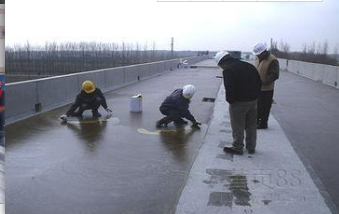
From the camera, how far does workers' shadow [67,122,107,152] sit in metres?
8.16

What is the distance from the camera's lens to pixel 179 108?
32.0ft

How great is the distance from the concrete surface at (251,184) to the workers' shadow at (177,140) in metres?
0.33

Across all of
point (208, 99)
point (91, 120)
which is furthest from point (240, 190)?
point (208, 99)

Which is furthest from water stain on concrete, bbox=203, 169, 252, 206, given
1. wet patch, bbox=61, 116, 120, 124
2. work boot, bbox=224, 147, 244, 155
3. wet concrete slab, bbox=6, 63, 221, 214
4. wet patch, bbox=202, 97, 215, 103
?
wet patch, bbox=202, 97, 215, 103

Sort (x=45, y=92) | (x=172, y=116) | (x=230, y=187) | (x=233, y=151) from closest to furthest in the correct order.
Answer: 1. (x=230, y=187)
2. (x=233, y=151)
3. (x=172, y=116)
4. (x=45, y=92)

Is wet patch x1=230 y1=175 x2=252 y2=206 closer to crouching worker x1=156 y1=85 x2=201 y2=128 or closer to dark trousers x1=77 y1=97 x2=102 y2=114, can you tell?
crouching worker x1=156 y1=85 x2=201 y2=128

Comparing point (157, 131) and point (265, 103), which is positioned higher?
point (265, 103)

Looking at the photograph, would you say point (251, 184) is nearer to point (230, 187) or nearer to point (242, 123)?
point (230, 187)

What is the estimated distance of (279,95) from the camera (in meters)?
17.4

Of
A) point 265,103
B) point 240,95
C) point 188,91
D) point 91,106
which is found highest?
point 240,95

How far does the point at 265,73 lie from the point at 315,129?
5.99ft

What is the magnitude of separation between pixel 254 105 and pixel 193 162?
1.47 m

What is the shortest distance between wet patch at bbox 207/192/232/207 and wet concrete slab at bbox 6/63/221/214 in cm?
43

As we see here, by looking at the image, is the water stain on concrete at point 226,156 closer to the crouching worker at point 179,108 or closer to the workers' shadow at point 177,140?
the workers' shadow at point 177,140
